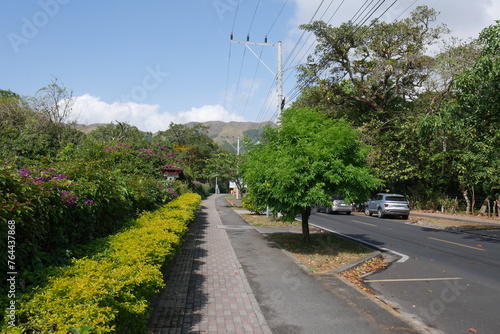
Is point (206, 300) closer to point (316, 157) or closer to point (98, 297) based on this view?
point (98, 297)

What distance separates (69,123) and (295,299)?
23.7m

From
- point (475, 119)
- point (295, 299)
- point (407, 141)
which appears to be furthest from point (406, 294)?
point (407, 141)

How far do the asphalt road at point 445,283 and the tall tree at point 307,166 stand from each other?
2438 millimetres

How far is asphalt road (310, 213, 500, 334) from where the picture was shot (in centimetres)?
531

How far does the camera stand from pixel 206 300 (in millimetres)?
5895

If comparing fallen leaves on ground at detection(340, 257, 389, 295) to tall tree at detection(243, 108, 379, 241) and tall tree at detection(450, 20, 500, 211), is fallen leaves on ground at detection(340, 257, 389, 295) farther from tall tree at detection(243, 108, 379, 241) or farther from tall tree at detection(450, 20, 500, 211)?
tall tree at detection(450, 20, 500, 211)

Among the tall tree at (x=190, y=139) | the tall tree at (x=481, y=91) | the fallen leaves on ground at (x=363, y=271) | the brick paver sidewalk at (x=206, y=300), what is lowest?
the brick paver sidewalk at (x=206, y=300)

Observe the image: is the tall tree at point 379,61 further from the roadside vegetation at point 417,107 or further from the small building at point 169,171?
the small building at point 169,171

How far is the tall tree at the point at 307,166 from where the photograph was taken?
361 inches

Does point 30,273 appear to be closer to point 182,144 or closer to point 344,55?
point 344,55

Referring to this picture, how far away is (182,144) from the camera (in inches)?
2894

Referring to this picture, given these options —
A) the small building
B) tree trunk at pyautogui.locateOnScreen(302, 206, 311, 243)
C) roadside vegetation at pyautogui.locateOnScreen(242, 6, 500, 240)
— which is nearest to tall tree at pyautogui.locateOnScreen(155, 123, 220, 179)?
roadside vegetation at pyautogui.locateOnScreen(242, 6, 500, 240)

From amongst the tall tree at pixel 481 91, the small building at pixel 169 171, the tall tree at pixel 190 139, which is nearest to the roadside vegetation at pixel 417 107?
the tall tree at pixel 481 91

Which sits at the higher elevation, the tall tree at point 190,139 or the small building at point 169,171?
the tall tree at point 190,139
